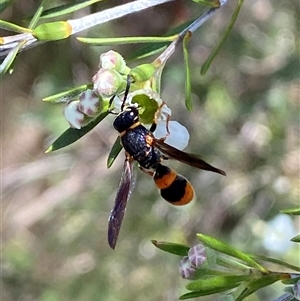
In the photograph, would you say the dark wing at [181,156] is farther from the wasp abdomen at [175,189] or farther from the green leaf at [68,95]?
the green leaf at [68,95]

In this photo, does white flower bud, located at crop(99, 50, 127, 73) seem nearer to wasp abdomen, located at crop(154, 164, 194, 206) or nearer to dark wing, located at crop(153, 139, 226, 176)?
dark wing, located at crop(153, 139, 226, 176)

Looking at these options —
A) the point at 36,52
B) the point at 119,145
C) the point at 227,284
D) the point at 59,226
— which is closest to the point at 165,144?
the point at 119,145

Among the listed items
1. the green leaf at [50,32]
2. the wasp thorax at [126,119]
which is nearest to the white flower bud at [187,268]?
the wasp thorax at [126,119]

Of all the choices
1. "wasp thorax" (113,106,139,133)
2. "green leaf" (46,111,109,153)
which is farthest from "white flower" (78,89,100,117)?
"wasp thorax" (113,106,139,133)

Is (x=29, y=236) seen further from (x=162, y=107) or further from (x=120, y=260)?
(x=162, y=107)

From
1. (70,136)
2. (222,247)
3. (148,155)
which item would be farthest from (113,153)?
(222,247)
